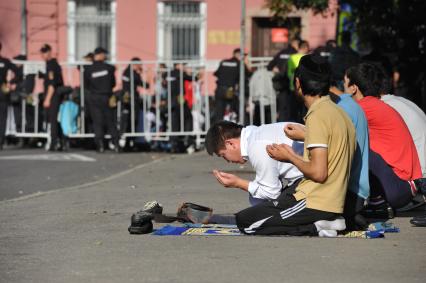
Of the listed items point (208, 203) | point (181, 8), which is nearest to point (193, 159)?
point (208, 203)

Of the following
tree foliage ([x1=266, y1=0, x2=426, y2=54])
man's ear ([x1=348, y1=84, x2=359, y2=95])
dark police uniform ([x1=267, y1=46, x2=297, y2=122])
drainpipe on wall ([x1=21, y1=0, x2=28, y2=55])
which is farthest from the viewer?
drainpipe on wall ([x1=21, y1=0, x2=28, y2=55])

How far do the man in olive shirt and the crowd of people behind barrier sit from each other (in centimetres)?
1211

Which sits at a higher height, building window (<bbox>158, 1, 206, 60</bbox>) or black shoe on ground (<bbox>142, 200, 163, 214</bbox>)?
building window (<bbox>158, 1, 206, 60</bbox>)

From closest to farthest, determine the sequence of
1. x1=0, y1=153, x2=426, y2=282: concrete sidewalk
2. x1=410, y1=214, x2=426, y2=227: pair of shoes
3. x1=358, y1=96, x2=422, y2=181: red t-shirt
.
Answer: x1=0, y1=153, x2=426, y2=282: concrete sidewalk < x1=410, y1=214, x2=426, y2=227: pair of shoes < x1=358, y1=96, x2=422, y2=181: red t-shirt

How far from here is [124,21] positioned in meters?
31.0

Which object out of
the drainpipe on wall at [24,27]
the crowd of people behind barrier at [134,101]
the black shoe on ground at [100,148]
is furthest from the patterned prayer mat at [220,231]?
the drainpipe on wall at [24,27]

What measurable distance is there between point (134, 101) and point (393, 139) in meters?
12.3

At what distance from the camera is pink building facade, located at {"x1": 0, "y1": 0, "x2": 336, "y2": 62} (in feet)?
100

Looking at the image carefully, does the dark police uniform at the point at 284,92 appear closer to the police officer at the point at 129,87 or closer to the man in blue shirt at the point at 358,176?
the police officer at the point at 129,87

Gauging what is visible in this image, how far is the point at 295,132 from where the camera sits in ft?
28.0

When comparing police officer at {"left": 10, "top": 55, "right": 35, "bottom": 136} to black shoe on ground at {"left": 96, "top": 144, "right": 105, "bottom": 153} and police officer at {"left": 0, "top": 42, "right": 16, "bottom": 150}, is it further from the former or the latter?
black shoe on ground at {"left": 96, "top": 144, "right": 105, "bottom": 153}

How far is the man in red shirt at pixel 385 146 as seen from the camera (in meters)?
9.87

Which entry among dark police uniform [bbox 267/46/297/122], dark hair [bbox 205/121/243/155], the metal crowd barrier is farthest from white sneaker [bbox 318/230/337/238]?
the metal crowd barrier

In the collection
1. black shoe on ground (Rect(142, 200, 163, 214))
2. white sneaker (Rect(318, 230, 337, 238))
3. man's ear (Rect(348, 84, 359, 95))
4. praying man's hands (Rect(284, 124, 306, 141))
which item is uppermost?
man's ear (Rect(348, 84, 359, 95))
